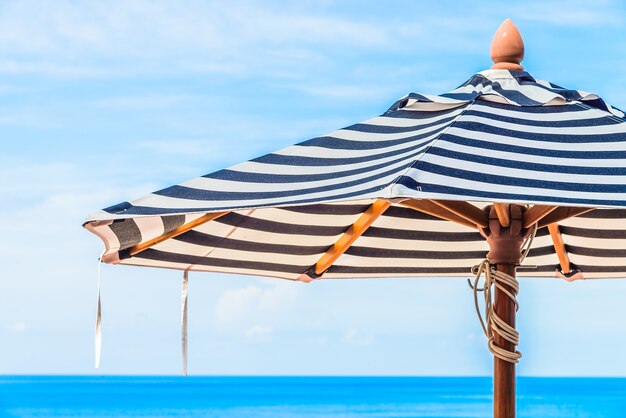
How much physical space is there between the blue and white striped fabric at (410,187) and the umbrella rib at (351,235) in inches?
1.1

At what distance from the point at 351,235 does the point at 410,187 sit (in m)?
1.52

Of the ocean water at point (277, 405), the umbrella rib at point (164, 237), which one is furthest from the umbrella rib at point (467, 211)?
the ocean water at point (277, 405)

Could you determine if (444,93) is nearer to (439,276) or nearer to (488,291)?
(488,291)

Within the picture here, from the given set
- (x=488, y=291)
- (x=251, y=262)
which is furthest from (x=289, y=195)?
(x=251, y=262)

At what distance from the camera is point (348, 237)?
327cm

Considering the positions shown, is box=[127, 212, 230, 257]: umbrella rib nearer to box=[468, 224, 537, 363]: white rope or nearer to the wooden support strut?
the wooden support strut

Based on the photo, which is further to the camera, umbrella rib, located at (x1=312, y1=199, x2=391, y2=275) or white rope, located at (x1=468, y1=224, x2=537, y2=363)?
umbrella rib, located at (x1=312, y1=199, x2=391, y2=275)

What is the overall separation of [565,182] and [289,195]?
60 cm

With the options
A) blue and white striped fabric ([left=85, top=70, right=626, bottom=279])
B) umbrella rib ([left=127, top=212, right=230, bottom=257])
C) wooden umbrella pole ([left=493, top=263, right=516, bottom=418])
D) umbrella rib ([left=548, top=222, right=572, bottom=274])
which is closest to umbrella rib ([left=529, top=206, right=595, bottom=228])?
wooden umbrella pole ([left=493, top=263, right=516, bottom=418])

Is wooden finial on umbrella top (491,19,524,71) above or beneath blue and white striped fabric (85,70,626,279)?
above

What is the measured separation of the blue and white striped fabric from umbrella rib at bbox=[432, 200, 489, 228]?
0.24 meters

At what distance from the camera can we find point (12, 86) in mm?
49625

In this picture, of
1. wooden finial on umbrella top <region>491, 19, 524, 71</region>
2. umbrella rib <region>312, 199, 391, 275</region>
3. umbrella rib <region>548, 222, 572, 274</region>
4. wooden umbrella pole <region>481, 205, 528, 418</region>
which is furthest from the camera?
umbrella rib <region>548, 222, 572, 274</region>

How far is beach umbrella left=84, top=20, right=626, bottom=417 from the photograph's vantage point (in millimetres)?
1927
